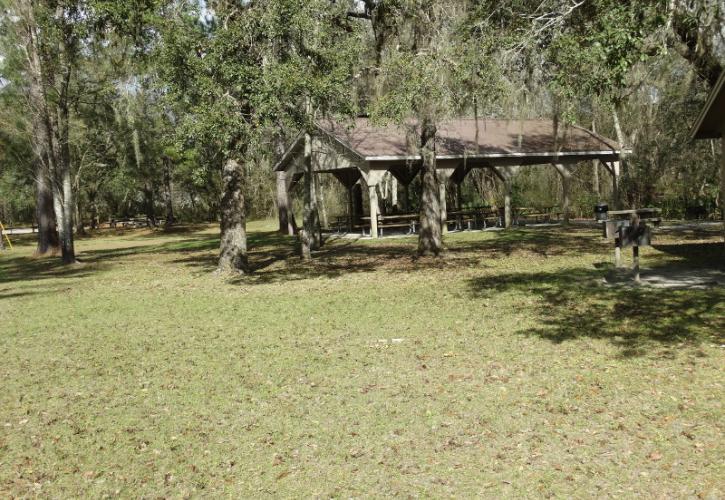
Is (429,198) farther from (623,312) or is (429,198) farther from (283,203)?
(283,203)

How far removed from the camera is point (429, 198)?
16219 mm

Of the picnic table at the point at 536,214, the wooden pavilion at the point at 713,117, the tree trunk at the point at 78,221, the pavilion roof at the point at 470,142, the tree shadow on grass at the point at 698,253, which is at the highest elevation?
the pavilion roof at the point at 470,142

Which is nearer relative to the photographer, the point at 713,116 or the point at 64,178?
the point at 713,116

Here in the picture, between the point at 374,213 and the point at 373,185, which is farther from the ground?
the point at 373,185

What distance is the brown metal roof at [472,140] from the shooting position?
22750mm

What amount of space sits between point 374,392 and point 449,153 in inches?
708

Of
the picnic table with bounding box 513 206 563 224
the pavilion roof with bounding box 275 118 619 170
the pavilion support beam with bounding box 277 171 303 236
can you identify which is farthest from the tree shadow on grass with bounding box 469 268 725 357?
the pavilion support beam with bounding box 277 171 303 236

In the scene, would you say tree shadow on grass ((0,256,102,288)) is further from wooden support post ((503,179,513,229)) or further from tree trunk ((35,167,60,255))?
wooden support post ((503,179,513,229))

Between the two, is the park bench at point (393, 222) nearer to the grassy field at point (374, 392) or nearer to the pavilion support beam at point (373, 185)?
the pavilion support beam at point (373, 185)

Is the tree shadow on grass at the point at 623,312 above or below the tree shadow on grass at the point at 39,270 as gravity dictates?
below

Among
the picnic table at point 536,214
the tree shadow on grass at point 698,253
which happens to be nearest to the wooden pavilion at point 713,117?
the tree shadow on grass at point 698,253

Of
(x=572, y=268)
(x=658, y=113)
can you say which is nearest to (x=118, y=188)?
(x=658, y=113)

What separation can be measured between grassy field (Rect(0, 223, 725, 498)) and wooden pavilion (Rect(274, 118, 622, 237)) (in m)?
10.8

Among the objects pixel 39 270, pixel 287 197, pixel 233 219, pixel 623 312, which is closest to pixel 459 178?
pixel 287 197
